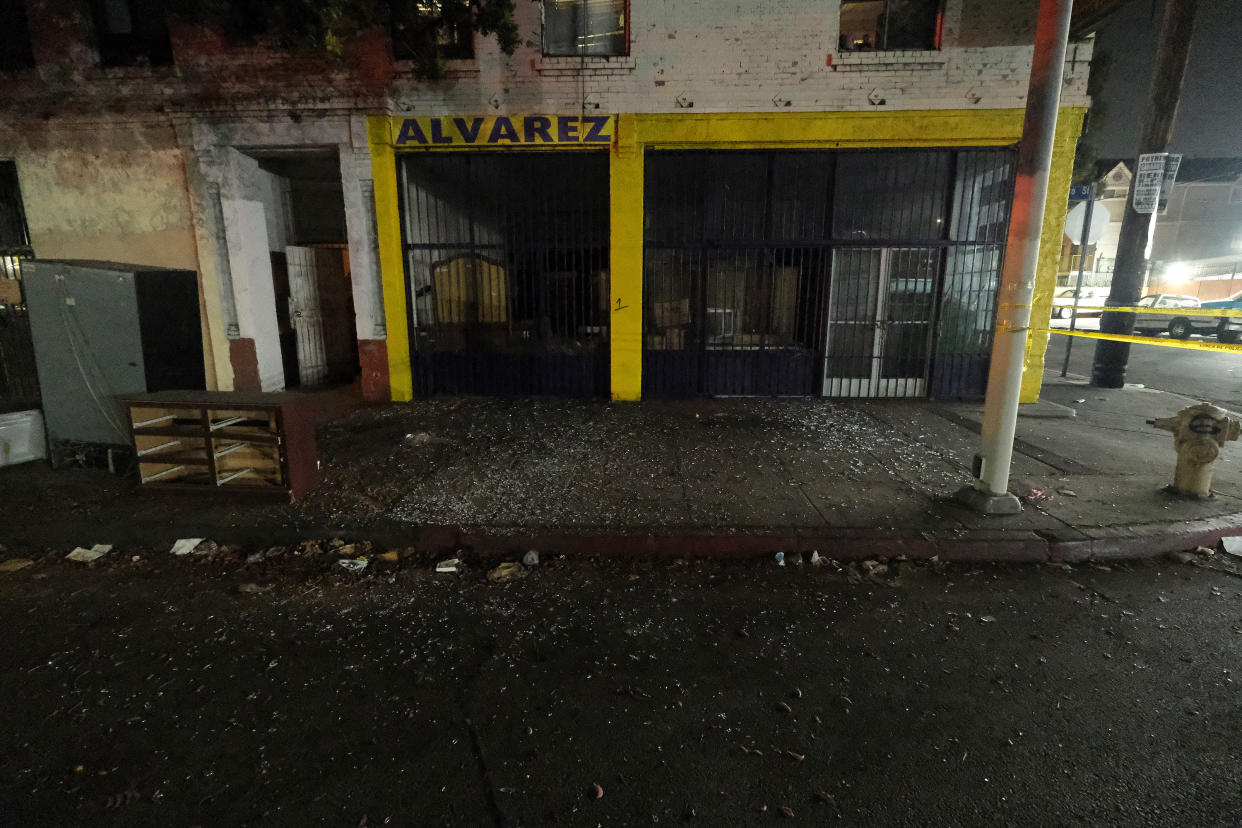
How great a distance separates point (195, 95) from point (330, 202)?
2673 mm

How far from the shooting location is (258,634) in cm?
331

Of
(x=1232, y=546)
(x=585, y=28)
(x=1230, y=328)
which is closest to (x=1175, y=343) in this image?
(x=1232, y=546)

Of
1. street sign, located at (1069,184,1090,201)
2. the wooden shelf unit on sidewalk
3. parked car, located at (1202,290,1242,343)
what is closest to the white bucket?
the wooden shelf unit on sidewalk

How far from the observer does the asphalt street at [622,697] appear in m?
2.21

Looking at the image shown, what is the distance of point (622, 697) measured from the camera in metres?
2.79

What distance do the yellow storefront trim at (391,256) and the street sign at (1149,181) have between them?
12.4m

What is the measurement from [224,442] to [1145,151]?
14327 millimetres

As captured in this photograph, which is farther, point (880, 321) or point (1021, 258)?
point (880, 321)

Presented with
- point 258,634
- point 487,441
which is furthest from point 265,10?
point 258,634

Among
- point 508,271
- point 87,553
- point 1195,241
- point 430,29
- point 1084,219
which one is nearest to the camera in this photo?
point 87,553

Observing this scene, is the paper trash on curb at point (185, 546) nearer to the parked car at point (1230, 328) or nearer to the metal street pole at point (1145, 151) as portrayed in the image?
the metal street pole at point (1145, 151)

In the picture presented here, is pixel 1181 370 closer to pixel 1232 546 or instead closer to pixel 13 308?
pixel 1232 546

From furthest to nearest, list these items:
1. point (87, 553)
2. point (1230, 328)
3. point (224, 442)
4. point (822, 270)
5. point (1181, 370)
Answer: point (1230, 328) < point (1181, 370) < point (822, 270) < point (224, 442) < point (87, 553)

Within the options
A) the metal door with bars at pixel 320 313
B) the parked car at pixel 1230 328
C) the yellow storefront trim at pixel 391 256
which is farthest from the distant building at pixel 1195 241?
the metal door with bars at pixel 320 313
